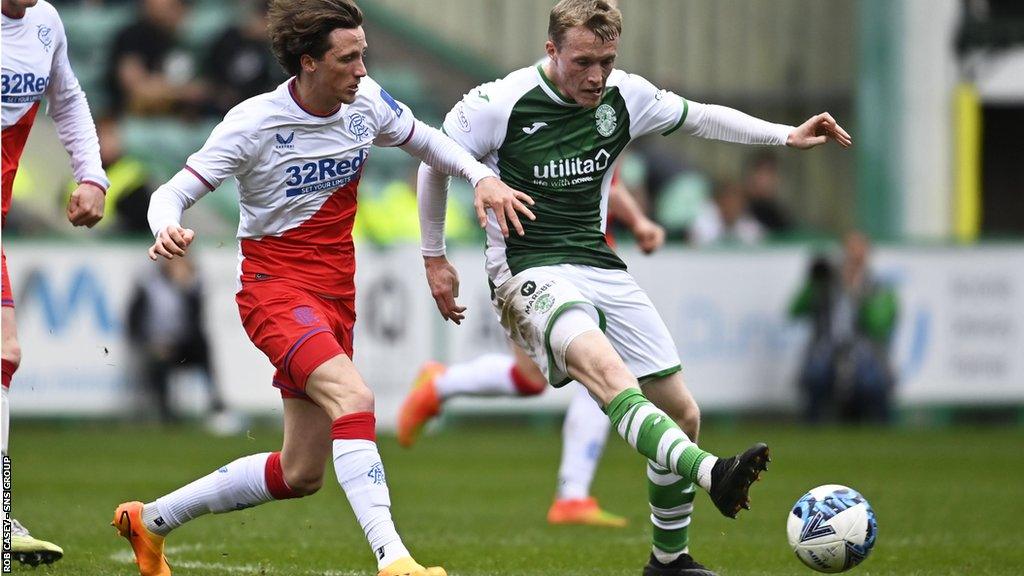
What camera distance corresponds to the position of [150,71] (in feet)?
60.3

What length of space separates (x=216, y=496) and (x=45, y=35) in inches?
79.5

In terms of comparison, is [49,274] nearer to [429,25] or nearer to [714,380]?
[714,380]

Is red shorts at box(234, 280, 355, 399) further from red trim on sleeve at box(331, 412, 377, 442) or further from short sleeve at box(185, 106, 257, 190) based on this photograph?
short sleeve at box(185, 106, 257, 190)

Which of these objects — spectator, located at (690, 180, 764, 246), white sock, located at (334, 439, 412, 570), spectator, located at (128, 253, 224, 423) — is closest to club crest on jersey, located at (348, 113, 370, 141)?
white sock, located at (334, 439, 412, 570)

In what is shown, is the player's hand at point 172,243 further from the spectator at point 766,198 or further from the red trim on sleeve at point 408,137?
the spectator at point 766,198

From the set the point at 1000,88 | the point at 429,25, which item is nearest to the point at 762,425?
the point at 1000,88

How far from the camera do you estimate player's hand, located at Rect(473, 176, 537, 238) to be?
20.1 feet

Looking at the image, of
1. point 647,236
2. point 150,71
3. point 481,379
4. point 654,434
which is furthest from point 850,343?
point 654,434

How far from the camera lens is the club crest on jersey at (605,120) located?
6816 millimetres

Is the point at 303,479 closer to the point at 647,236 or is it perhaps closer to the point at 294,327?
the point at 294,327

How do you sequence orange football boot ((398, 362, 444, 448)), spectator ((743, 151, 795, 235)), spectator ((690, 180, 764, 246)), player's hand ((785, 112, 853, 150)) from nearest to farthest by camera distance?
player's hand ((785, 112, 853, 150)) → orange football boot ((398, 362, 444, 448)) → spectator ((690, 180, 764, 246)) → spectator ((743, 151, 795, 235))

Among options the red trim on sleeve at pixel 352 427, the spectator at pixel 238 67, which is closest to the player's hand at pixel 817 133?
the red trim on sleeve at pixel 352 427

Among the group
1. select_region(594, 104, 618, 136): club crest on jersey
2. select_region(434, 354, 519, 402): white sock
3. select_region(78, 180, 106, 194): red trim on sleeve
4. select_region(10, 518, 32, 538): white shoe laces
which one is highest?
select_region(594, 104, 618, 136): club crest on jersey

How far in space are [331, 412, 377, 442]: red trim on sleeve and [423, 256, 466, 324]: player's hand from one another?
84 centimetres
